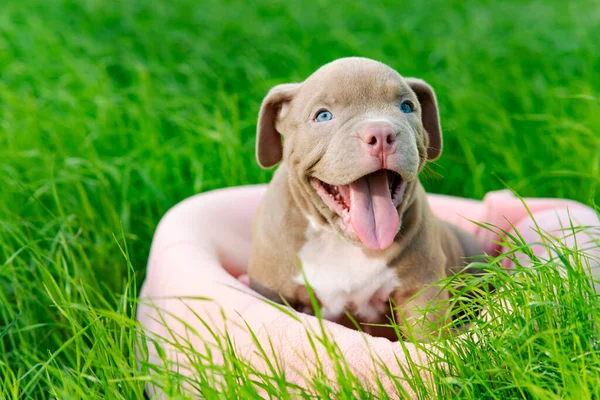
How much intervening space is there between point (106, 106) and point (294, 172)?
7.02 ft

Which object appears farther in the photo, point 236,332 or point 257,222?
point 257,222

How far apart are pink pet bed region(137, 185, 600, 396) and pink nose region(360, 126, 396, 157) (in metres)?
0.44

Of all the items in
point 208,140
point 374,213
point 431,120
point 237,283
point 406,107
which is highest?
point 406,107

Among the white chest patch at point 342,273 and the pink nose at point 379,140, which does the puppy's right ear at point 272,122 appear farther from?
the pink nose at point 379,140

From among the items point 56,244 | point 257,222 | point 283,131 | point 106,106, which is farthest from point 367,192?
point 106,106

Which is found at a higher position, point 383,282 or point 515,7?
point 515,7

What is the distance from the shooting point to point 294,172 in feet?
9.45

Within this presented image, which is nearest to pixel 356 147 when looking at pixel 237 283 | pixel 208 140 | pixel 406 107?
pixel 406 107

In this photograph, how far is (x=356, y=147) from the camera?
2559 mm

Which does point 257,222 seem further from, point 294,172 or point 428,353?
point 428,353

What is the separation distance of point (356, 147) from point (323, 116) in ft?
0.86

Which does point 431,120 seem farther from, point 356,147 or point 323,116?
point 356,147

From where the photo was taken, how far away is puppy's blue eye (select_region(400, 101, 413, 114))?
280cm

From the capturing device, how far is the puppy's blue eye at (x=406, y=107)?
2.80 m
